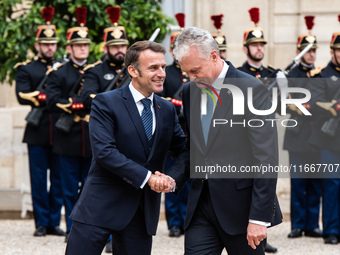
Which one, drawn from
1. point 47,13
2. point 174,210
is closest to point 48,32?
point 47,13

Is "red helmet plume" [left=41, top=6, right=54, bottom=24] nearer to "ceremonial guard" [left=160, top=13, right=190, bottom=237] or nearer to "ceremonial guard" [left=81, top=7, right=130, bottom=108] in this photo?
"ceremonial guard" [left=81, top=7, right=130, bottom=108]

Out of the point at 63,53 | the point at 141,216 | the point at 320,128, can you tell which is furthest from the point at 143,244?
the point at 63,53

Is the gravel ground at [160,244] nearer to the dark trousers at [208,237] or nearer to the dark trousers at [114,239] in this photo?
the dark trousers at [114,239]

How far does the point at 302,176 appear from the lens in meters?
8.48

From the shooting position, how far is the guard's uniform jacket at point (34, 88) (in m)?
8.55

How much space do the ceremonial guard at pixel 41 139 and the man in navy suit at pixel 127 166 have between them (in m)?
3.84

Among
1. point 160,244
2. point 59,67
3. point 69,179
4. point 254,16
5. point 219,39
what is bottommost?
point 160,244

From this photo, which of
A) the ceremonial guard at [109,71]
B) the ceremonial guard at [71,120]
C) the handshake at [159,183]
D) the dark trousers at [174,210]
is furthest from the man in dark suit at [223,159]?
the dark trousers at [174,210]

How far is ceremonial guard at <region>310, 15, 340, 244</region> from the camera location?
8.08 metres

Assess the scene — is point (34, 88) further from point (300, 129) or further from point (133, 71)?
point (133, 71)

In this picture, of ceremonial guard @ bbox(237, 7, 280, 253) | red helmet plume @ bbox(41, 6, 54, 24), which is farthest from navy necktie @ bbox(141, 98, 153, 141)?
red helmet plume @ bbox(41, 6, 54, 24)

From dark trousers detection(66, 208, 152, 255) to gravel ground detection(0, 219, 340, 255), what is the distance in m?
2.66

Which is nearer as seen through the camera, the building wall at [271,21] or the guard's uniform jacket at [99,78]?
the guard's uniform jacket at [99,78]

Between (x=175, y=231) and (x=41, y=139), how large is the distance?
1.73 meters
